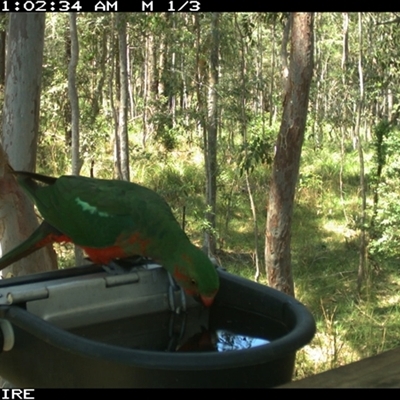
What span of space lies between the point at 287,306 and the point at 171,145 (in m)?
11.6

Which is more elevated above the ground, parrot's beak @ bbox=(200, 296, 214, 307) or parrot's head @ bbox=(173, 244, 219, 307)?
parrot's head @ bbox=(173, 244, 219, 307)

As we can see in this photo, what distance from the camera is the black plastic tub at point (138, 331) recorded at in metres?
1.29

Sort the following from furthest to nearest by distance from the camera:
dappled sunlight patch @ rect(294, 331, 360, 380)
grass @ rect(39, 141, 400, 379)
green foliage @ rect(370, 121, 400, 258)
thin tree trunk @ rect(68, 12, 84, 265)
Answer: green foliage @ rect(370, 121, 400, 258), grass @ rect(39, 141, 400, 379), dappled sunlight patch @ rect(294, 331, 360, 380), thin tree trunk @ rect(68, 12, 84, 265)

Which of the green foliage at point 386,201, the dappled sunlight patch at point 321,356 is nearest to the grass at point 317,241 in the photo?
the dappled sunlight patch at point 321,356

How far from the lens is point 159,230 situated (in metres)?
2.30

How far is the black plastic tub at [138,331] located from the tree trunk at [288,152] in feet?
16.7

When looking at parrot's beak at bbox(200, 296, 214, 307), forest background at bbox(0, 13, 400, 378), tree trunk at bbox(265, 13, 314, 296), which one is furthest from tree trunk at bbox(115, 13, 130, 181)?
parrot's beak at bbox(200, 296, 214, 307)

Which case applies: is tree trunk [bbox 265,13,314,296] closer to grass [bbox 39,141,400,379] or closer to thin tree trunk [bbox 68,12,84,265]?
grass [bbox 39,141,400,379]

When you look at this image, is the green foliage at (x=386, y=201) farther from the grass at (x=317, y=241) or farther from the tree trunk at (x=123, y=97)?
the tree trunk at (x=123, y=97)

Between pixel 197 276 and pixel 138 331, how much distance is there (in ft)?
0.79

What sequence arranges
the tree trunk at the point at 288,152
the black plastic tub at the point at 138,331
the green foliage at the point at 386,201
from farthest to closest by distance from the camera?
the green foliage at the point at 386,201, the tree trunk at the point at 288,152, the black plastic tub at the point at 138,331

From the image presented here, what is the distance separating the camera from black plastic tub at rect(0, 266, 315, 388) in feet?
4.22

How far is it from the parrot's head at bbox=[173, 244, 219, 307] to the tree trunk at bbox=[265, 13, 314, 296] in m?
5.01

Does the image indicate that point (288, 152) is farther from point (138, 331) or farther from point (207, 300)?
point (138, 331)
